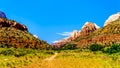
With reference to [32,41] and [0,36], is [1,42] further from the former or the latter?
[32,41]

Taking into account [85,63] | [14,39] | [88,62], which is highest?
[14,39]

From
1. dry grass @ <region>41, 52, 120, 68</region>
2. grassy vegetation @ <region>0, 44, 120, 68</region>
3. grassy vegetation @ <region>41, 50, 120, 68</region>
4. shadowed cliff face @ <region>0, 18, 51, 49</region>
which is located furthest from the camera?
shadowed cliff face @ <region>0, 18, 51, 49</region>

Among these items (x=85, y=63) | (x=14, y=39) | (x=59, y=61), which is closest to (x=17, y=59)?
(x=59, y=61)

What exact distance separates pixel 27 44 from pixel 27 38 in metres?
8.66

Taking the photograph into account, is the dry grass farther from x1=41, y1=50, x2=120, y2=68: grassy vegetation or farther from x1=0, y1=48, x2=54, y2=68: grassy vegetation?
x1=0, y1=48, x2=54, y2=68: grassy vegetation

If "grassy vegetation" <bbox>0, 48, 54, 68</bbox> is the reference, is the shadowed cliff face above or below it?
above

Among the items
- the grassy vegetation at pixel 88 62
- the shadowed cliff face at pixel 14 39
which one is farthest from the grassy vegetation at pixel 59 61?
the shadowed cliff face at pixel 14 39

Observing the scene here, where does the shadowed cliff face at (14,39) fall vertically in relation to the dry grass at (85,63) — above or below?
above

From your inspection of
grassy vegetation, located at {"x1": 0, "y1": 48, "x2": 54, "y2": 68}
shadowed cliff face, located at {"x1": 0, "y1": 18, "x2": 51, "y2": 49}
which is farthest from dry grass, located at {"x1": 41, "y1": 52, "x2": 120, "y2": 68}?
shadowed cliff face, located at {"x1": 0, "y1": 18, "x2": 51, "y2": 49}

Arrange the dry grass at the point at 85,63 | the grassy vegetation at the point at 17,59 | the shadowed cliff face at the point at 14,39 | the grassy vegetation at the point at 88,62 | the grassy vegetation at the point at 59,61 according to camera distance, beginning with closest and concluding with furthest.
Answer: the grassy vegetation at the point at 17,59, the grassy vegetation at the point at 59,61, the dry grass at the point at 85,63, the grassy vegetation at the point at 88,62, the shadowed cliff face at the point at 14,39

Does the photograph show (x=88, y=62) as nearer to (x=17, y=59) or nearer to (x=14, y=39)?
(x=17, y=59)

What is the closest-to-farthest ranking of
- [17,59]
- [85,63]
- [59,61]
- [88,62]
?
[85,63] → [88,62] → [17,59] → [59,61]

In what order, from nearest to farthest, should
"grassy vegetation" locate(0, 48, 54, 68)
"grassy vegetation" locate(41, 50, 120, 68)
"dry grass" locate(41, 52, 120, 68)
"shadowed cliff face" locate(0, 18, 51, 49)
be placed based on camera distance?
1. "grassy vegetation" locate(0, 48, 54, 68)
2. "dry grass" locate(41, 52, 120, 68)
3. "grassy vegetation" locate(41, 50, 120, 68)
4. "shadowed cliff face" locate(0, 18, 51, 49)

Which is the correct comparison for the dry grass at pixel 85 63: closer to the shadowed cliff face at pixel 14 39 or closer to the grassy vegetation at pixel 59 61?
the grassy vegetation at pixel 59 61
